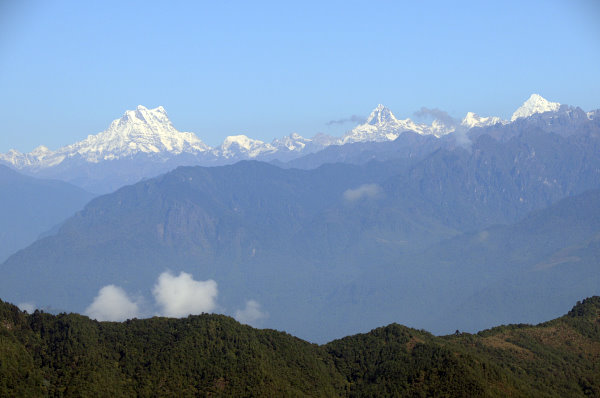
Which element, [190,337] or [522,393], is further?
[190,337]

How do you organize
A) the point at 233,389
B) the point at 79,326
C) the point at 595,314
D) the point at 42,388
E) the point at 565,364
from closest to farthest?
the point at 42,388 → the point at 233,389 → the point at 79,326 → the point at 565,364 → the point at 595,314

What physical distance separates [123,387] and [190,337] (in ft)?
58.9

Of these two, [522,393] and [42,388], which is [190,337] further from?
[522,393]

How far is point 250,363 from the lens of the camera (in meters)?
150

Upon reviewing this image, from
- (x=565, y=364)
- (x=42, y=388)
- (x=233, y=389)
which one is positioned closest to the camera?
(x=42, y=388)

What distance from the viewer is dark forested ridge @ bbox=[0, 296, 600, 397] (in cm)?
14150

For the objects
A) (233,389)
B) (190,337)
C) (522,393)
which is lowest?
(522,393)

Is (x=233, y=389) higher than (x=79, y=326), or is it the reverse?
(x=79, y=326)

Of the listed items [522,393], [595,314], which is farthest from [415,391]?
[595,314]

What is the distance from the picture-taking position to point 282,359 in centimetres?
15788

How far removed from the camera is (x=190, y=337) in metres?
156

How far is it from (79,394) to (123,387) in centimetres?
928


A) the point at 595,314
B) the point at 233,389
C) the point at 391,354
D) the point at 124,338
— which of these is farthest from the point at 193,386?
the point at 595,314

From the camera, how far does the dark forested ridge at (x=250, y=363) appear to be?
141500 millimetres
